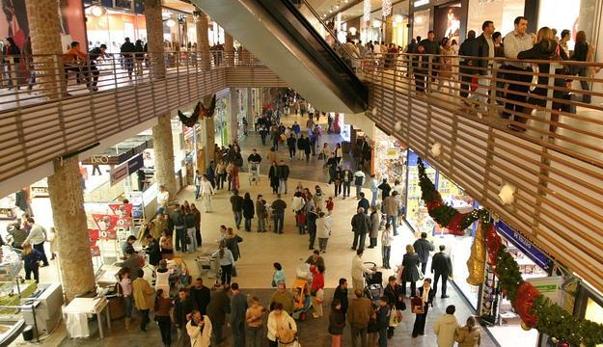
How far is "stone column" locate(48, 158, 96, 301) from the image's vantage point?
938 cm

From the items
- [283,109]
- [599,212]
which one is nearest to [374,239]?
[599,212]

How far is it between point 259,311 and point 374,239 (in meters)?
5.59

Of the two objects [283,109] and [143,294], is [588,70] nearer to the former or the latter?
[143,294]

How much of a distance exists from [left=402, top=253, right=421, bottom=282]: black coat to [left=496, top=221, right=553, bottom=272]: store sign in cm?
198

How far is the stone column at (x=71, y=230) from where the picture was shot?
9375 millimetres

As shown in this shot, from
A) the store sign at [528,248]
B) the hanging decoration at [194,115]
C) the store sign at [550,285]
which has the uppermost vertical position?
the hanging decoration at [194,115]

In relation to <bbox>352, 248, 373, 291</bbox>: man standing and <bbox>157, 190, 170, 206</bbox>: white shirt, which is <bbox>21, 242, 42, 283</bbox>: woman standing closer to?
<bbox>157, 190, 170, 206</bbox>: white shirt

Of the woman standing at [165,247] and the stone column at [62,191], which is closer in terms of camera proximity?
the stone column at [62,191]

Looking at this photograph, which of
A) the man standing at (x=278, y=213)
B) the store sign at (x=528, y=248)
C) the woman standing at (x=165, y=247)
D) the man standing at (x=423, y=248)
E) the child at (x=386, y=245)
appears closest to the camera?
the store sign at (x=528, y=248)

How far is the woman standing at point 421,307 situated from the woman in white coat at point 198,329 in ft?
12.0

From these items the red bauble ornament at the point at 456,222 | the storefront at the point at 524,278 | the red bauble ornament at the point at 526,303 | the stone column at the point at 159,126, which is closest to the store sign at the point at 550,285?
the storefront at the point at 524,278

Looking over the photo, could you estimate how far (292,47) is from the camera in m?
9.43

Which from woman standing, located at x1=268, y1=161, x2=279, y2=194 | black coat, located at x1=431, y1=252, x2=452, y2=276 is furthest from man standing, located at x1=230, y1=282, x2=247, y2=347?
woman standing, located at x1=268, y1=161, x2=279, y2=194

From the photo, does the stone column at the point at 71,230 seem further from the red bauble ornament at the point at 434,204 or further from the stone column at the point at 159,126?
the red bauble ornament at the point at 434,204
